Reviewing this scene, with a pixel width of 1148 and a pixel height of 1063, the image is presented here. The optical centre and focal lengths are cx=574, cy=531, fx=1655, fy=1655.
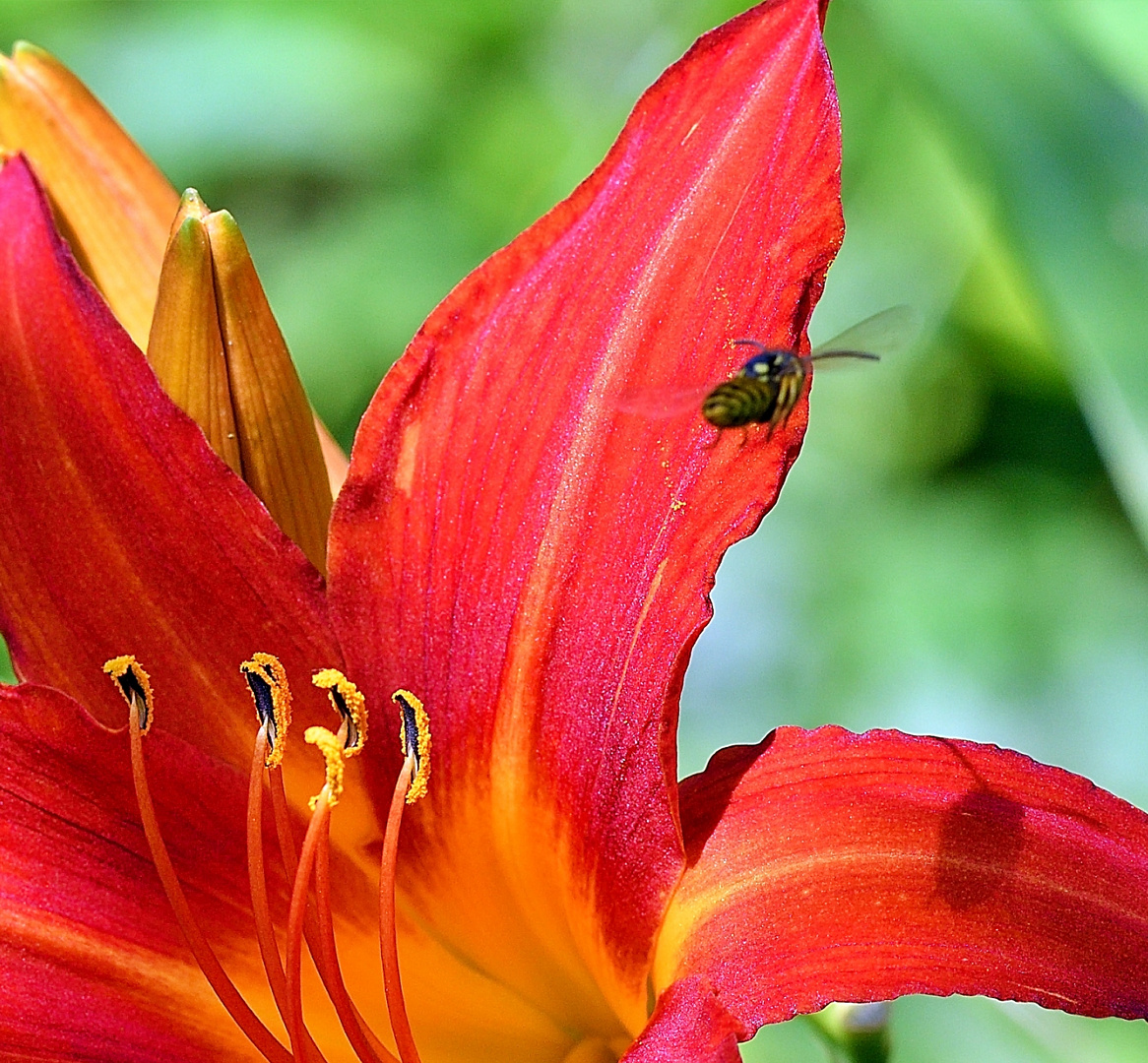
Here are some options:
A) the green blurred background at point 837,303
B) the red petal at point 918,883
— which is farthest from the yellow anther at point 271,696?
the green blurred background at point 837,303

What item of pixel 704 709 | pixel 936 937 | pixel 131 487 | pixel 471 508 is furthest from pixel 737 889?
pixel 704 709

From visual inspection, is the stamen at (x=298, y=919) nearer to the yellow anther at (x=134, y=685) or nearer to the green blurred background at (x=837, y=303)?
the yellow anther at (x=134, y=685)

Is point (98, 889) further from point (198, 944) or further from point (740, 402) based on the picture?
point (740, 402)

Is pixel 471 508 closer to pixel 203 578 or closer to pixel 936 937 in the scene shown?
pixel 203 578

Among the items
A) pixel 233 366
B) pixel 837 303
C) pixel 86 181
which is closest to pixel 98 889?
pixel 233 366

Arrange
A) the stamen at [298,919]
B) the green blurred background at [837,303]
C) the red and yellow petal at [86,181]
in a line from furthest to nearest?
the green blurred background at [837,303] < the red and yellow petal at [86,181] < the stamen at [298,919]

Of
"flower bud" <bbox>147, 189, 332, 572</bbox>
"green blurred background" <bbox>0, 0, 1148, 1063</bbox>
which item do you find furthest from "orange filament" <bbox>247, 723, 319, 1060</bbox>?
"green blurred background" <bbox>0, 0, 1148, 1063</bbox>
